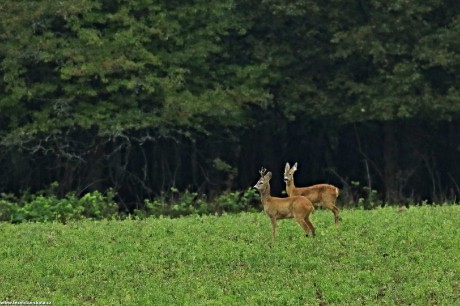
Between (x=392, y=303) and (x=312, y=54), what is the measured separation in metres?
20.2

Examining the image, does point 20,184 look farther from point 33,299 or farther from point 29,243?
point 33,299

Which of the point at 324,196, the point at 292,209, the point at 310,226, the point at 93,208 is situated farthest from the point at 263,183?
the point at 93,208

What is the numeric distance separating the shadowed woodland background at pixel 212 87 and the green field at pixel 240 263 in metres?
11.0

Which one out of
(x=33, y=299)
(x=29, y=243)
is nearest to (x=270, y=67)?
(x=29, y=243)

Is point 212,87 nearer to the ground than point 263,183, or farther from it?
farther from it

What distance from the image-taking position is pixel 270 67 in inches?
A: 1416

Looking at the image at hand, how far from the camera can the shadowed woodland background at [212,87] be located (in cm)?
3294

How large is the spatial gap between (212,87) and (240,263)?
1758 cm

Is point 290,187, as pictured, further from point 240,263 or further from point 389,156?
point 389,156

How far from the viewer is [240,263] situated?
18203 millimetres

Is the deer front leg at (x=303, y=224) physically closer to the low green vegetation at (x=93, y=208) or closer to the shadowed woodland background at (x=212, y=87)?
the low green vegetation at (x=93, y=208)

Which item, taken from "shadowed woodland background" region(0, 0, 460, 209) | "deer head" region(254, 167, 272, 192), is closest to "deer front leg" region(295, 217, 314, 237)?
"deer head" region(254, 167, 272, 192)

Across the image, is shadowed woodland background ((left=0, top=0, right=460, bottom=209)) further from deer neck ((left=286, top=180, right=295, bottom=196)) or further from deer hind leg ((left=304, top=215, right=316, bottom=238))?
deer hind leg ((left=304, top=215, right=316, bottom=238))

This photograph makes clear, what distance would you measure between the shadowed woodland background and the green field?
11048 mm
